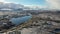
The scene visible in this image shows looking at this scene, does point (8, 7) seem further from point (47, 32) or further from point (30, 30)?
point (47, 32)

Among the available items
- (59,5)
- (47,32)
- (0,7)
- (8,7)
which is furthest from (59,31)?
(0,7)

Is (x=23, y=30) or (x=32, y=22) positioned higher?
(x=32, y=22)

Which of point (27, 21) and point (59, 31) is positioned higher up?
point (27, 21)

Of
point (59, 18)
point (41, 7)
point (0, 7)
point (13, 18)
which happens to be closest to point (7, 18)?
point (13, 18)

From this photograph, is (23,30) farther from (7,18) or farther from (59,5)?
(59,5)

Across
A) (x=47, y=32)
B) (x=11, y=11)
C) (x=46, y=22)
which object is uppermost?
(x=11, y=11)

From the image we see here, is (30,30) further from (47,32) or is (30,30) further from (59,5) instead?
(59,5)

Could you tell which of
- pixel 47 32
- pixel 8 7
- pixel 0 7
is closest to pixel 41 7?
pixel 47 32
